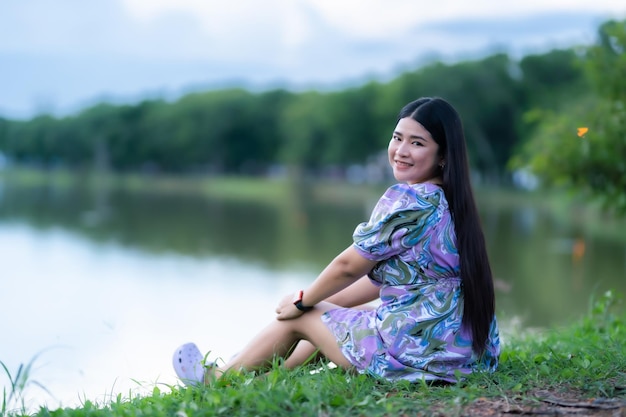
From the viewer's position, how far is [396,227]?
10.3 feet

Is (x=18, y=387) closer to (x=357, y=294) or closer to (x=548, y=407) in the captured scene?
(x=357, y=294)

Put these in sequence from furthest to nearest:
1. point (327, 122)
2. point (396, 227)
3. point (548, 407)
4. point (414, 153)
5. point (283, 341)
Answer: point (327, 122) → point (283, 341) → point (414, 153) → point (396, 227) → point (548, 407)

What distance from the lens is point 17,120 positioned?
95438 millimetres

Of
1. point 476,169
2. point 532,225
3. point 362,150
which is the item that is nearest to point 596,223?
point 532,225

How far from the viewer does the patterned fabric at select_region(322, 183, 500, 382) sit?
3.14 m

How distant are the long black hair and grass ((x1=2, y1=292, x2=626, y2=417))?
25 cm

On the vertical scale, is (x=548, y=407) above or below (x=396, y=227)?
below

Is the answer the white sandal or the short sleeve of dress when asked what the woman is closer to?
the short sleeve of dress

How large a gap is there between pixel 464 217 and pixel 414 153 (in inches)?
13.0

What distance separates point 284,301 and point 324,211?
24847mm

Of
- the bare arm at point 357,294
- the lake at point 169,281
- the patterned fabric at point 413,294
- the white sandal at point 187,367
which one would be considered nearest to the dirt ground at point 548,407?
the patterned fabric at point 413,294

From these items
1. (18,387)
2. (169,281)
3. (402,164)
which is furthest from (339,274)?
(169,281)

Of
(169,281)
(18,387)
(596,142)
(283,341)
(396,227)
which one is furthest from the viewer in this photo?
(169,281)

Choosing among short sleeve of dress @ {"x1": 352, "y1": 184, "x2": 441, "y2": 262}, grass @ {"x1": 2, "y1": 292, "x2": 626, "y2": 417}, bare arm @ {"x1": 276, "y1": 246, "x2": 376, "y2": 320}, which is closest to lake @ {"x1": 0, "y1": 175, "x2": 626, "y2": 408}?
grass @ {"x1": 2, "y1": 292, "x2": 626, "y2": 417}
